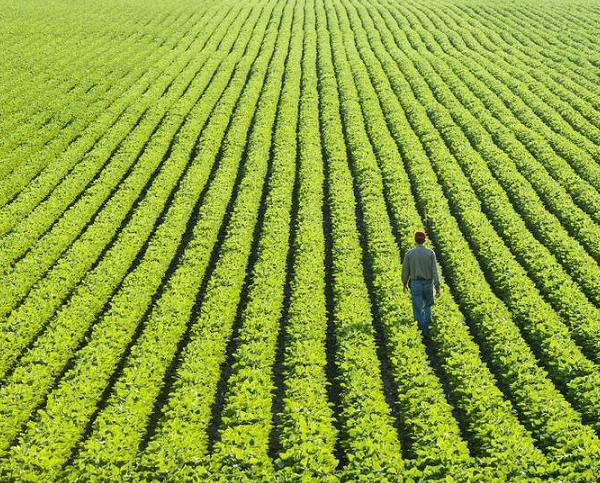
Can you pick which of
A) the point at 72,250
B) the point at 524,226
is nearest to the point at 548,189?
the point at 524,226

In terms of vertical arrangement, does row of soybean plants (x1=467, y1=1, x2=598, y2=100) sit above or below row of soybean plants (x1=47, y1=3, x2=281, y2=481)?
above

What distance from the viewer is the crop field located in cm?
898

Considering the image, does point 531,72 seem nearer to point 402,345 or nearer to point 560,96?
point 560,96

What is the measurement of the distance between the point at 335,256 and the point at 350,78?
829 inches

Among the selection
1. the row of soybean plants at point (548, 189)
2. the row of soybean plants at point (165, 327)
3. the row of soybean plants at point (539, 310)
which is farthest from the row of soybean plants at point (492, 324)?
the row of soybean plants at point (165, 327)

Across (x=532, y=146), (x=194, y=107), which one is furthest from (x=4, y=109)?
(x=532, y=146)

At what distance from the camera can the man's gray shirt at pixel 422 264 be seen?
1194cm

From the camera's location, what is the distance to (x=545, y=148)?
73.6 ft

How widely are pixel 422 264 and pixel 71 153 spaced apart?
56.3 feet

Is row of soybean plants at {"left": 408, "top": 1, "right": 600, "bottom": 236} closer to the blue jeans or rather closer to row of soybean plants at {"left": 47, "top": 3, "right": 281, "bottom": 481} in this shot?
the blue jeans

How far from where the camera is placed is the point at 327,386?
36.6ft

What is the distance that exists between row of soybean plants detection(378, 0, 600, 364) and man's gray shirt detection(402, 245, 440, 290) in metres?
3.32

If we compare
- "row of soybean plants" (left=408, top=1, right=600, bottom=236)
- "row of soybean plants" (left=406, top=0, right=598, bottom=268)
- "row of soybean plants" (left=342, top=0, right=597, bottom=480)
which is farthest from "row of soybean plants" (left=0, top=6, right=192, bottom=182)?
"row of soybean plants" (left=408, top=1, right=600, bottom=236)

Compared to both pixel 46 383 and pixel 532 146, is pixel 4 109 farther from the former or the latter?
pixel 532 146
